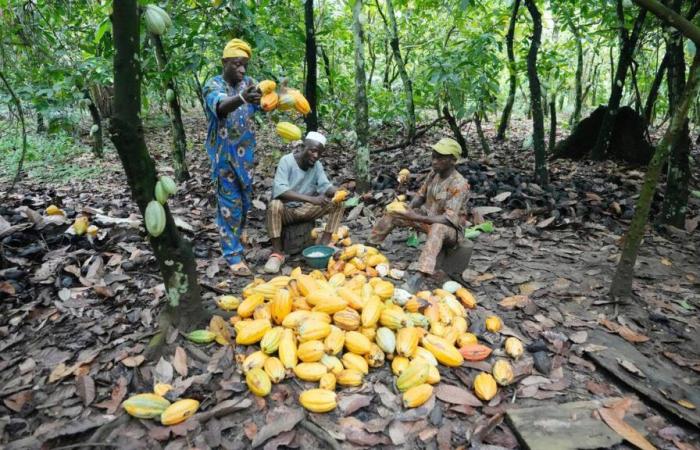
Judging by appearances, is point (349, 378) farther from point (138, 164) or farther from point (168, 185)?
point (138, 164)

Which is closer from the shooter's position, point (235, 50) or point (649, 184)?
point (649, 184)

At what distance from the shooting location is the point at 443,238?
3.06 m

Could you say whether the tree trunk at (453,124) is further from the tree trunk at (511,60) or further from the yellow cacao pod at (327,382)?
the yellow cacao pod at (327,382)

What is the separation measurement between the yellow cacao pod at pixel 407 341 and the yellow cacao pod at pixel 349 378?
28 centimetres

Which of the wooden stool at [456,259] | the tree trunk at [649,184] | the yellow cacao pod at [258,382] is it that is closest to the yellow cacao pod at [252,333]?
the yellow cacao pod at [258,382]

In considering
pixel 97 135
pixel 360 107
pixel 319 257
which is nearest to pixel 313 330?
pixel 319 257

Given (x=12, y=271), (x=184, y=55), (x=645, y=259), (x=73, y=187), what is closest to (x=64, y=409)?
(x=12, y=271)

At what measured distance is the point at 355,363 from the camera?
2197 millimetres

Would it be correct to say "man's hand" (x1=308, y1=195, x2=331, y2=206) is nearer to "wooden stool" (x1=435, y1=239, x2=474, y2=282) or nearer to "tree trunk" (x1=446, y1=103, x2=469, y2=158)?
"wooden stool" (x1=435, y1=239, x2=474, y2=282)

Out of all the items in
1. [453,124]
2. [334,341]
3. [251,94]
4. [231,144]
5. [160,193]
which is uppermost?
[453,124]

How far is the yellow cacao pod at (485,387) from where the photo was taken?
6.79 feet

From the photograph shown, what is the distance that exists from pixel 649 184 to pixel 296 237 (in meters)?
2.57

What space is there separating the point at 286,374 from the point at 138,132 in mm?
1366

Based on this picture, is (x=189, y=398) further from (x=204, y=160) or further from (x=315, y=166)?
(x=204, y=160)
